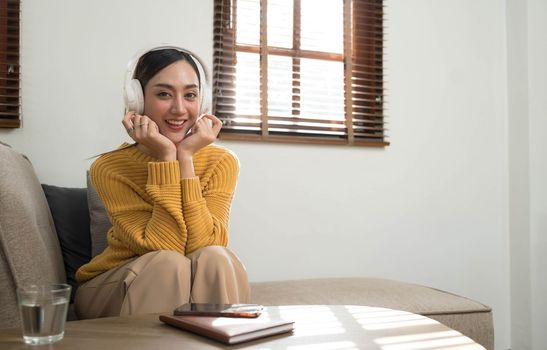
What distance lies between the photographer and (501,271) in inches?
110

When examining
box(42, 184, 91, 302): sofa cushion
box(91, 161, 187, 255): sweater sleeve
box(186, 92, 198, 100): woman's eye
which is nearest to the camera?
box(91, 161, 187, 255): sweater sleeve

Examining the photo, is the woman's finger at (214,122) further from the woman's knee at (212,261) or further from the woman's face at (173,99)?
the woman's knee at (212,261)

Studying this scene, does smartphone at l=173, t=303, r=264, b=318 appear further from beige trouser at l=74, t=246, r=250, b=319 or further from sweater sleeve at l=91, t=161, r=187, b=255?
sweater sleeve at l=91, t=161, r=187, b=255

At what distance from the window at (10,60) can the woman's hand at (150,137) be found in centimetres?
66

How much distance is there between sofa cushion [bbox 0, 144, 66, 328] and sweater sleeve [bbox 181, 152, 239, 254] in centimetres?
40

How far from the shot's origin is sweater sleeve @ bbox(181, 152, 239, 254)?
4.87 ft

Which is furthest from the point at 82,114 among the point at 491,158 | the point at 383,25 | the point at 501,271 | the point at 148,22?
the point at 501,271

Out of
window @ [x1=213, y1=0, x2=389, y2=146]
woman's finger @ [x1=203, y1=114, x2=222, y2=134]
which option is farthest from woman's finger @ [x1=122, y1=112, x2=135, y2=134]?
window @ [x1=213, y1=0, x2=389, y2=146]

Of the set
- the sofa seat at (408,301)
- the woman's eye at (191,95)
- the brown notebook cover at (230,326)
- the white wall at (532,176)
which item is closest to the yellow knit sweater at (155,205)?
the woman's eye at (191,95)

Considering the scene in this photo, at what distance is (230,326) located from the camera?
88cm

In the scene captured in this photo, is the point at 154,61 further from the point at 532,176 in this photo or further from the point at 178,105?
the point at 532,176

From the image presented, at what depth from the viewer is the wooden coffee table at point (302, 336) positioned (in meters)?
0.82

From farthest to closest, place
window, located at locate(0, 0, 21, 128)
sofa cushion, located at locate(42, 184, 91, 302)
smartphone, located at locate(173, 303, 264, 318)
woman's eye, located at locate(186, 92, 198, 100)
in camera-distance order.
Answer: window, located at locate(0, 0, 21, 128), sofa cushion, located at locate(42, 184, 91, 302), woman's eye, located at locate(186, 92, 198, 100), smartphone, located at locate(173, 303, 264, 318)

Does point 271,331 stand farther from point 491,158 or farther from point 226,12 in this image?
point 491,158
